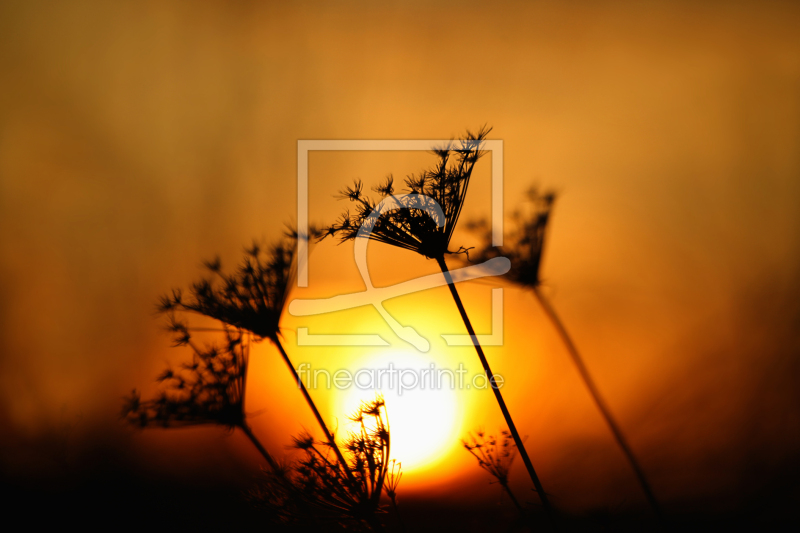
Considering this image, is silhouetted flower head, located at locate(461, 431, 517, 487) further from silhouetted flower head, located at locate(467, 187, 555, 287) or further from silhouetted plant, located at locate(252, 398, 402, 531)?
silhouetted flower head, located at locate(467, 187, 555, 287)

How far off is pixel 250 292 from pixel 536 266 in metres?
0.82

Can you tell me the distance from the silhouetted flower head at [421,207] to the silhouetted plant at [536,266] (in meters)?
0.14

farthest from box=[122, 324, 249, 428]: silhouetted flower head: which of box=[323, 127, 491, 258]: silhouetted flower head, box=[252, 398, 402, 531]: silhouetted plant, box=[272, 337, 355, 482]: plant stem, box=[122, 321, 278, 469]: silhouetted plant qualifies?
box=[323, 127, 491, 258]: silhouetted flower head

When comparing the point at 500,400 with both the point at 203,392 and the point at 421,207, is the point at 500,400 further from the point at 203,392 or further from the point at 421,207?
the point at 203,392

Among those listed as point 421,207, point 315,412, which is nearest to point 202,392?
point 315,412

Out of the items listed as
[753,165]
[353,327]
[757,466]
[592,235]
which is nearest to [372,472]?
[353,327]

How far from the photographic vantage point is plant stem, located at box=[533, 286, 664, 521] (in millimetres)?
1241

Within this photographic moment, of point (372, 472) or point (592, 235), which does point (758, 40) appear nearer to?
point (592, 235)

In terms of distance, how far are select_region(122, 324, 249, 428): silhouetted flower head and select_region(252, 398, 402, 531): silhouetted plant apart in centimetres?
22

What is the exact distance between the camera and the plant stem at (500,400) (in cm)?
115

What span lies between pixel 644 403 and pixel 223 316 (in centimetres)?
123

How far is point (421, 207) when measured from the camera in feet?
3.78

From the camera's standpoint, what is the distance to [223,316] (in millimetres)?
1265

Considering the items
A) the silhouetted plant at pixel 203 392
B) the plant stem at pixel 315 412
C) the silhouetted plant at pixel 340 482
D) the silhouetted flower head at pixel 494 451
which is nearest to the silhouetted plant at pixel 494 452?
the silhouetted flower head at pixel 494 451
